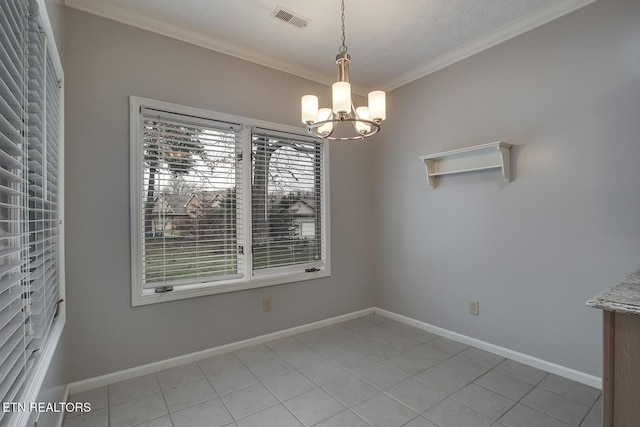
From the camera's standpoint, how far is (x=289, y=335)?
3.24 m

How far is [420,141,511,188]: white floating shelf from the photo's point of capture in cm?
263

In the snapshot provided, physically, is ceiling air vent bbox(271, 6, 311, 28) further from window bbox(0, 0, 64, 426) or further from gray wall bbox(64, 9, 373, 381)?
window bbox(0, 0, 64, 426)

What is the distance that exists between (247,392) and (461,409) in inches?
Answer: 56.3

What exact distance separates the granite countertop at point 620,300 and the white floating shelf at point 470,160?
53.9 inches

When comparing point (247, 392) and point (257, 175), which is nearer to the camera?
point (247, 392)

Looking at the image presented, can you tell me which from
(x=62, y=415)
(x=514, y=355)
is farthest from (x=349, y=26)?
(x=62, y=415)

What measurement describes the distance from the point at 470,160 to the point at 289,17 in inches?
77.9

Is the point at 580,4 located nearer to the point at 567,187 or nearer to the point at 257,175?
the point at 567,187

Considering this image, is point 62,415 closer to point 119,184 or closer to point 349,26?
point 119,184

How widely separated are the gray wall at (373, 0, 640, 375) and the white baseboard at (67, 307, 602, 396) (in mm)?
55

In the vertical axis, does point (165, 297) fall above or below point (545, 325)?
above

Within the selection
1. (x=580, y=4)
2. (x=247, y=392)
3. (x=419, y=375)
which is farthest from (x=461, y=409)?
(x=580, y=4)

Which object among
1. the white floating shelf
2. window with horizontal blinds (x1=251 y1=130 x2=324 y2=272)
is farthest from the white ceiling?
the white floating shelf

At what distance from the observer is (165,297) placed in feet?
8.44
